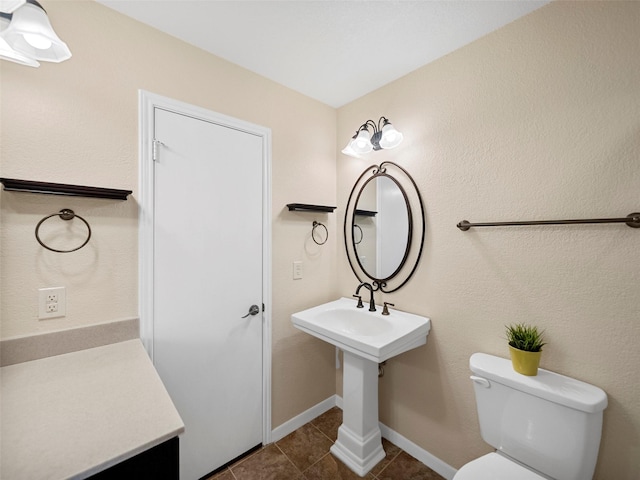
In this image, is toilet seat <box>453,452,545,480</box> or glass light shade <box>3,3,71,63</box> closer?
glass light shade <box>3,3,71,63</box>

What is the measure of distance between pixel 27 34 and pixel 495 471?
2230mm

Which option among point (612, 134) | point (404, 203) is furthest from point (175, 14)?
point (612, 134)

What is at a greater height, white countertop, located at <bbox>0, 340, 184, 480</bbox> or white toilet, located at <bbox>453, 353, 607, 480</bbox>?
white countertop, located at <bbox>0, 340, 184, 480</bbox>

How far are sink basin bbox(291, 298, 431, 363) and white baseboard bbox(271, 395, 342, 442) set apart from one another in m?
0.74

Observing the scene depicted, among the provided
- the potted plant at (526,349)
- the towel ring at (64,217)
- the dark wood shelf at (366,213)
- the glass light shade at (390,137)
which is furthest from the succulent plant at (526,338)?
the towel ring at (64,217)

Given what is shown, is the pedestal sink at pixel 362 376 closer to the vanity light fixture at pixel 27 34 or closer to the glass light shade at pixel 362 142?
the glass light shade at pixel 362 142

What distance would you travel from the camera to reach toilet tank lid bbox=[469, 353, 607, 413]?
1.01 meters

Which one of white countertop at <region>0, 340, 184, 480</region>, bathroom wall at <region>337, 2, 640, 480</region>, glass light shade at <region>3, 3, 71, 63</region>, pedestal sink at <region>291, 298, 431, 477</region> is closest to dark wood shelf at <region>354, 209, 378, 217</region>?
bathroom wall at <region>337, 2, 640, 480</region>

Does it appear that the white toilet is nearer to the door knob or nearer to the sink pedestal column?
the sink pedestal column

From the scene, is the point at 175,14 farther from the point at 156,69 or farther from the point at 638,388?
the point at 638,388

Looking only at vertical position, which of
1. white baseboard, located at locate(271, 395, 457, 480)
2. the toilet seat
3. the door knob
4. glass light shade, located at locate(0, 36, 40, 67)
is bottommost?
white baseboard, located at locate(271, 395, 457, 480)

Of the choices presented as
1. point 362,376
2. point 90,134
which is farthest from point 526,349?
point 90,134

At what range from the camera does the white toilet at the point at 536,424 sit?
3.33 feet

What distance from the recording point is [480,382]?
4.08 ft
